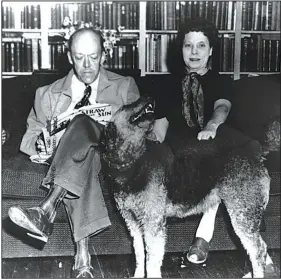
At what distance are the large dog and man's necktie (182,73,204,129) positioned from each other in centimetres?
24

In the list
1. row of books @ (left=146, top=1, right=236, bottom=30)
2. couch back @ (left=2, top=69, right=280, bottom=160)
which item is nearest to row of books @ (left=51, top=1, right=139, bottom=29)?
row of books @ (left=146, top=1, right=236, bottom=30)

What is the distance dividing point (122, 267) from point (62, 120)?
735 mm

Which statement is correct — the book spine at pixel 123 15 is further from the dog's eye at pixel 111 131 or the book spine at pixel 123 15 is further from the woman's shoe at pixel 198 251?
the woman's shoe at pixel 198 251

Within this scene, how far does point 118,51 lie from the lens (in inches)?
120

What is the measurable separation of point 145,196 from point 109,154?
230 millimetres

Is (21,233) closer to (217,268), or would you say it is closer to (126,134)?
(126,134)

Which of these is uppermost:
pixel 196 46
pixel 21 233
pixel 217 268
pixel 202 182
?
pixel 196 46

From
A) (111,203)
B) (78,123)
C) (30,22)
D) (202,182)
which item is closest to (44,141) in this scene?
(78,123)

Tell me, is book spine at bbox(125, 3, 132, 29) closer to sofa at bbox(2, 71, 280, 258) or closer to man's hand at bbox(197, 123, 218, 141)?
sofa at bbox(2, 71, 280, 258)

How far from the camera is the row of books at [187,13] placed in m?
2.15

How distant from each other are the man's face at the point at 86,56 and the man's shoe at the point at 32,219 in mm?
695

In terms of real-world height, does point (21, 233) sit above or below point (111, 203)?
below

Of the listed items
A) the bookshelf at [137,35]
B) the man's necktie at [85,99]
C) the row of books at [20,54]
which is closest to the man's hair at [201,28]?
the bookshelf at [137,35]

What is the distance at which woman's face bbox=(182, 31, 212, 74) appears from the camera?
6.55 ft
